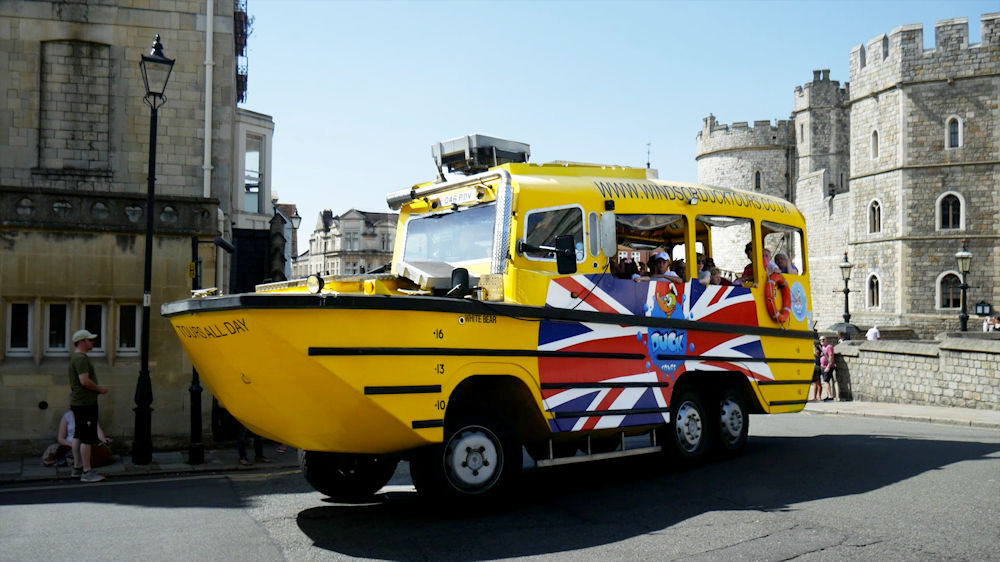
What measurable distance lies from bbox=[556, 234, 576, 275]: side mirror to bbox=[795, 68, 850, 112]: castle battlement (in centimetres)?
6255

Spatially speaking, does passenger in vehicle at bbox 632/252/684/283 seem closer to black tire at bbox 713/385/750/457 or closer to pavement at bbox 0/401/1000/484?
black tire at bbox 713/385/750/457

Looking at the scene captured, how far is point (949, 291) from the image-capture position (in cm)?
4466

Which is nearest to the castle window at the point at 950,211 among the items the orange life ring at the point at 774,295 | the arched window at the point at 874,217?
the arched window at the point at 874,217

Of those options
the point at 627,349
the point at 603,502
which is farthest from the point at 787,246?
the point at 603,502

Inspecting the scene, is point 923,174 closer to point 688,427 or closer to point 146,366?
point 688,427

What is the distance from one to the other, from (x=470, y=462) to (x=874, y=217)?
45.5 meters

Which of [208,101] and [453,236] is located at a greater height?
[208,101]

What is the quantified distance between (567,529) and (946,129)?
43762 mm

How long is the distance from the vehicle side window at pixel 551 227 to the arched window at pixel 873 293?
43.4 meters

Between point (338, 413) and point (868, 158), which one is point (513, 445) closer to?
point (338, 413)

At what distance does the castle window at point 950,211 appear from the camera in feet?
146

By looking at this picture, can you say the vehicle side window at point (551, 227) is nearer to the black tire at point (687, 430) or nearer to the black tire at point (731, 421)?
the black tire at point (687, 430)

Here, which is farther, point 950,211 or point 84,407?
point 950,211

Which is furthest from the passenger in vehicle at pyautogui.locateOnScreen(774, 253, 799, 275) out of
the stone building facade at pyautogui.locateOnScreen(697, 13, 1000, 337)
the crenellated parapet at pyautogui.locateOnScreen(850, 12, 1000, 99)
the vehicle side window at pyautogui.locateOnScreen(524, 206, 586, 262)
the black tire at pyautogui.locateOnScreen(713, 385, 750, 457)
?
the crenellated parapet at pyautogui.locateOnScreen(850, 12, 1000, 99)
